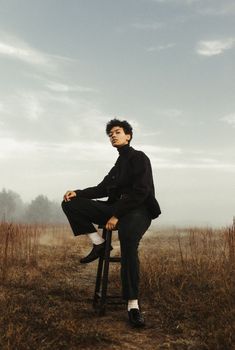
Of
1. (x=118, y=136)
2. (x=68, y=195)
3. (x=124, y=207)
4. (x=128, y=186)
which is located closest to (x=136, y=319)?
(x=124, y=207)

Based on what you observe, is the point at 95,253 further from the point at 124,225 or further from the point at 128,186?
the point at 128,186

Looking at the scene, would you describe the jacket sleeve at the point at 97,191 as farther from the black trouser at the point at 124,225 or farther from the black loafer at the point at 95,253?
the black loafer at the point at 95,253

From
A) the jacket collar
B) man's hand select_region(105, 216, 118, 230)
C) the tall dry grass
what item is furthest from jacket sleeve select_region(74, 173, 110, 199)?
the tall dry grass

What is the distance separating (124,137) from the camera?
4609mm

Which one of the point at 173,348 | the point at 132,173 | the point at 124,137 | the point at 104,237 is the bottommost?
the point at 173,348

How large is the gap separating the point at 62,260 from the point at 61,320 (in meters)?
4.96

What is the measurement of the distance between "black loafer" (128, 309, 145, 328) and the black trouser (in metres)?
0.13

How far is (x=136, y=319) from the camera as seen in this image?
12.4ft

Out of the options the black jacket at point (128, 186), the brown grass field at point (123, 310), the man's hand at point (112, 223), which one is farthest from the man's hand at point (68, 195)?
the brown grass field at point (123, 310)

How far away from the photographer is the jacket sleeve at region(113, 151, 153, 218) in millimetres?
4047

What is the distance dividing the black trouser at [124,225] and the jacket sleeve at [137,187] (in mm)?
105

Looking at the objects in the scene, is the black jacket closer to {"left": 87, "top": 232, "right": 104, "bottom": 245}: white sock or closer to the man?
the man

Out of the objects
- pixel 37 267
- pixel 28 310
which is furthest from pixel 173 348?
pixel 37 267

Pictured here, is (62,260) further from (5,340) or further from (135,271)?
(5,340)
